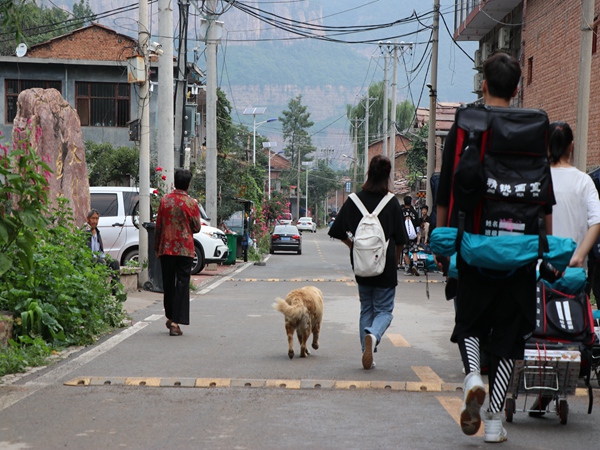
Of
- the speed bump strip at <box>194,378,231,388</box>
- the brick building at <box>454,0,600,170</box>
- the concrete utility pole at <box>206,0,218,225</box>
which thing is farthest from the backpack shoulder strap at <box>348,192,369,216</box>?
the concrete utility pole at <box>206,0,218,225</box>

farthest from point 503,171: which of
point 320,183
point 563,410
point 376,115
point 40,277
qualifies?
point 320,183

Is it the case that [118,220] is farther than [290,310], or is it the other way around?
[118,220]

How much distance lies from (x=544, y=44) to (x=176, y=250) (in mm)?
18221

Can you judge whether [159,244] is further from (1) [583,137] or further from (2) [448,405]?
(1) [583,137]

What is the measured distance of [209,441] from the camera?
5500 millimetres

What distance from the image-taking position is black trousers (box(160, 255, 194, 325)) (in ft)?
35.8

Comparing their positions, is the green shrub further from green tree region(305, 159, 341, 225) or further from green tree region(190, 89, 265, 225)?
green tree region(305, 159, 341, 225)

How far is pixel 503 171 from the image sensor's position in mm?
5004

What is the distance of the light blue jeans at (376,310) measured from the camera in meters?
8.30

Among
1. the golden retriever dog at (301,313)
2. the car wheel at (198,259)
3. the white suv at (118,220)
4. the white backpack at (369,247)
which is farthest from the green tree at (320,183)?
the white backpack at (369,247)

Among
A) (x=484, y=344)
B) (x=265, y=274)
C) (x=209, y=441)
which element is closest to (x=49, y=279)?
(x=209, y=441)

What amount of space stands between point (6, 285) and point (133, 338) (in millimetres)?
1715

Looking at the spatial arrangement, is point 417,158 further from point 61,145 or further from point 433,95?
point 61,145

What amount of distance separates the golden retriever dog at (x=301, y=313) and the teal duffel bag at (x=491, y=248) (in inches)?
149
